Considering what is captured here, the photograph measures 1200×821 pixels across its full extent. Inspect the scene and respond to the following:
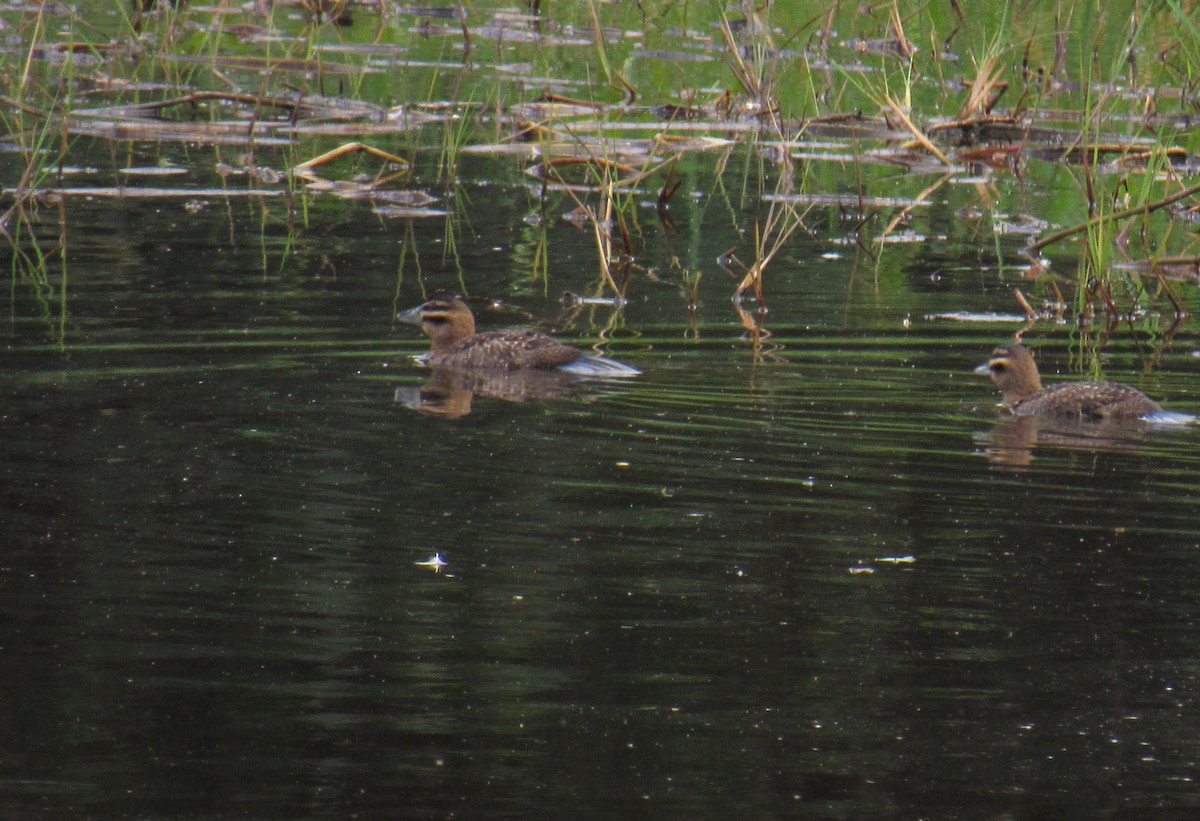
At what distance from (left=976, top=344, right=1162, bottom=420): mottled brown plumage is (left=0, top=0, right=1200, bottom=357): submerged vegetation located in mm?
1039

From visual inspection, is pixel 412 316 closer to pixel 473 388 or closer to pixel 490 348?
pixel 490 348

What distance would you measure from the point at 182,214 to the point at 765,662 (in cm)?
831

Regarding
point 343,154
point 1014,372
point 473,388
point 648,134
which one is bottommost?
point 473,388

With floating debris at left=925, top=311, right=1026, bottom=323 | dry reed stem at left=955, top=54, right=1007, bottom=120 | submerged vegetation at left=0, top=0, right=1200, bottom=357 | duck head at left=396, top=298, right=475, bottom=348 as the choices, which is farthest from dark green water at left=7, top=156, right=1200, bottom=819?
dry reed stem at left=955, top=54, right=1007, bottom=120

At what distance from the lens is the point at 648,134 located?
15.8 meters

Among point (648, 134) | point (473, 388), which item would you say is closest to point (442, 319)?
point (473, 388)

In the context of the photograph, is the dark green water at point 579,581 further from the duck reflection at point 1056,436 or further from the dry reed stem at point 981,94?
the dry reed stem at point 981,94

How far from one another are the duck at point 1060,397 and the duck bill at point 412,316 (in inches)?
108

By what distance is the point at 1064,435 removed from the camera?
8.84m

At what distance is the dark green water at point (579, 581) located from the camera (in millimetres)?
4746

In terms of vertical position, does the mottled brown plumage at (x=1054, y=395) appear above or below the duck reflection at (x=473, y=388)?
above

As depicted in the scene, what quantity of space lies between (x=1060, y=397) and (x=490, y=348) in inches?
108

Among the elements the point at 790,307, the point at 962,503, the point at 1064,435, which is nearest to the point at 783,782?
the point at 962,503

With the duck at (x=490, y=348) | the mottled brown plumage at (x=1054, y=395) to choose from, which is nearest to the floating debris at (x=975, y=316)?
the mottled brown plumage at (x=1054, y=395)
